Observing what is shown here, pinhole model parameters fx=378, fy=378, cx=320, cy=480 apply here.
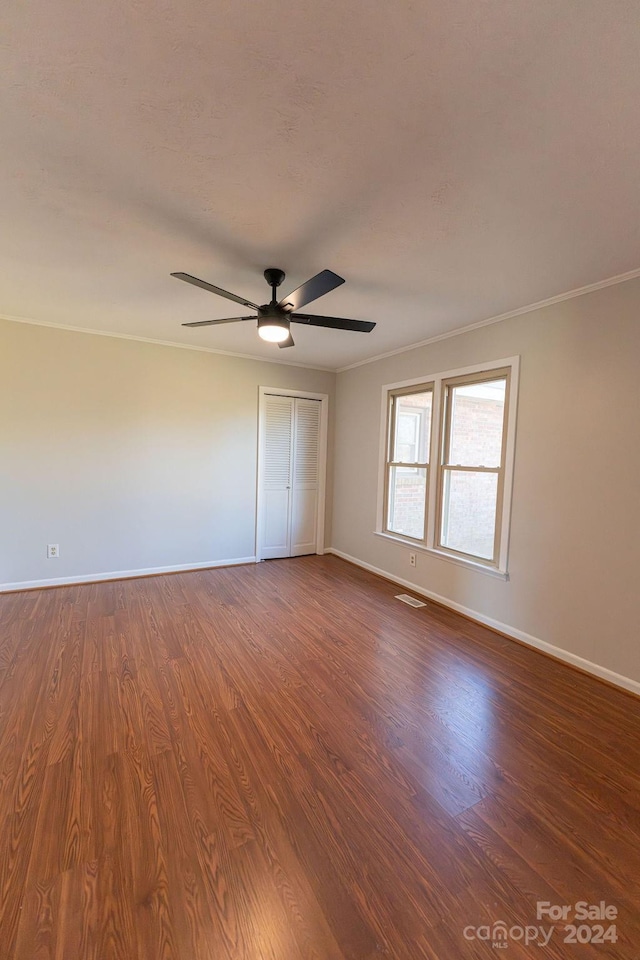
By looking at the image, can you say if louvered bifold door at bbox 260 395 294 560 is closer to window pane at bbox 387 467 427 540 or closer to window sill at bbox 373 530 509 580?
window sill at bbox 373 530 509 580

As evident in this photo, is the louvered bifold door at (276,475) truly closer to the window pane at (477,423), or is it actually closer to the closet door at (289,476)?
the closet door at (289,476)

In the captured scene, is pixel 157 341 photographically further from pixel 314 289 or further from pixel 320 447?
pixel 314 289

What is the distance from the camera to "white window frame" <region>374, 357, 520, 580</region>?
304 centimetres

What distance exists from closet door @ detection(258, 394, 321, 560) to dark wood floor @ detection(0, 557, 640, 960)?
2207 mm

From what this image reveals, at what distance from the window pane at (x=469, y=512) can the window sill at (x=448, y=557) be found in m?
0.10

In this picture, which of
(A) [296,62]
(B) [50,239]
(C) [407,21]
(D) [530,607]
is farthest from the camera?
(D) [530,607]

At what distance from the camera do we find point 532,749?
1863 mm

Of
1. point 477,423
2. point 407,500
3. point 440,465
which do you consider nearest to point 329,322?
point 477,423

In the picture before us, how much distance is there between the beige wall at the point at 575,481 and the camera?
238 centimetres

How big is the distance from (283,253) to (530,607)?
9.92ft

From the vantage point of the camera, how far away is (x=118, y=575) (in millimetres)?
4074

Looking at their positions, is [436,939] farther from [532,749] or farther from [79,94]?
[79,94]

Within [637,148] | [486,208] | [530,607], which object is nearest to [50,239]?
[486,208]

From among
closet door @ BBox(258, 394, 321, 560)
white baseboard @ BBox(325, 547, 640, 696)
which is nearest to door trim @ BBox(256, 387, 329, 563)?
closet door @ BBox(258, 394, 321, 560)
